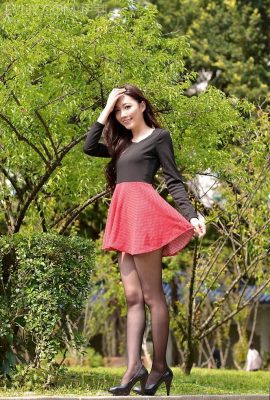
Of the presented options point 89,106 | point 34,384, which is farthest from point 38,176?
point 34,384

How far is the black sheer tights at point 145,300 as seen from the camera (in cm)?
659

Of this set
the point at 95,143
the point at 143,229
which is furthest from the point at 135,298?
the point at 95,143

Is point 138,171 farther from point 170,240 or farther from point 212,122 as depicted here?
point 212,122

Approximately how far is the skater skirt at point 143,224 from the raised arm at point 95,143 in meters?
0.40

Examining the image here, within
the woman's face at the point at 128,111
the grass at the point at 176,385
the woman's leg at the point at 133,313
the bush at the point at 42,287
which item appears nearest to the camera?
the woman's leg at the point at 133,313

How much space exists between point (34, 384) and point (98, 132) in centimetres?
248

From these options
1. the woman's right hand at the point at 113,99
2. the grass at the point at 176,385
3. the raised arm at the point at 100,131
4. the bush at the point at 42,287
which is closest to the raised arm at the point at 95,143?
the raised arm at the point at 100,131

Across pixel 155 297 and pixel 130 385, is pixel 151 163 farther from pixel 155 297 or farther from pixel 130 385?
pixel 130 385

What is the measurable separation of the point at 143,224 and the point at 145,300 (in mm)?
517

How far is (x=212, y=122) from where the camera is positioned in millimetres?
10070


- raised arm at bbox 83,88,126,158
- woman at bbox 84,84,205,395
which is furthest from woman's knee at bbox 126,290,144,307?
raised arm at bbox 83,88,126,158

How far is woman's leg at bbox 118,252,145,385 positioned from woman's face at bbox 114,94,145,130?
2.93ft

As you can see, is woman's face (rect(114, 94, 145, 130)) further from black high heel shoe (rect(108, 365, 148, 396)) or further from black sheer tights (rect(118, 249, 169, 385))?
black high heel shoe (rect(108, 365, 148, 396))

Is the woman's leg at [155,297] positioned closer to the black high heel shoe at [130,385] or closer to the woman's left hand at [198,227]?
the black high heel shoe at [130,385]
